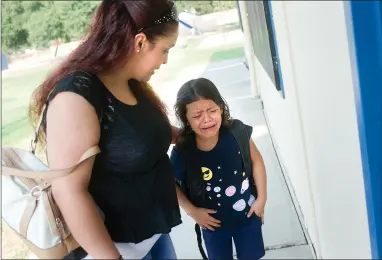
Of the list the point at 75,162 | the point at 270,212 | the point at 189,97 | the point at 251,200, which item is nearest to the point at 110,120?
the point at 75,162

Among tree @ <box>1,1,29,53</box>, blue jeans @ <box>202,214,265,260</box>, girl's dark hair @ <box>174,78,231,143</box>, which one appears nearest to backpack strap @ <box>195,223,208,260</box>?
blue jeans @ <box>202,214,265,260</box>

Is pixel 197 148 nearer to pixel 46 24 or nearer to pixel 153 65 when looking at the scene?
pixel 153 65

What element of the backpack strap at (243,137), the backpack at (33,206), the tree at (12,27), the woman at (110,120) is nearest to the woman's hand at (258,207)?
the backpack strap at (243,137)

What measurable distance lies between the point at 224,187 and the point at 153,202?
0.21 metres

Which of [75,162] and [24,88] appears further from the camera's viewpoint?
[24,88]

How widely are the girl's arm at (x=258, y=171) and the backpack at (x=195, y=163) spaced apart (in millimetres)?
16

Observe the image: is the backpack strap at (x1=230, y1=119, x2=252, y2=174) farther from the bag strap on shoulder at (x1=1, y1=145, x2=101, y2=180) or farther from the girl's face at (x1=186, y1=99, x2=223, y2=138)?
the bag strap on shoulder at (x1=1, y1=145, x2=101, y2=180)

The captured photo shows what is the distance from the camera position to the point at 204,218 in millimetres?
870

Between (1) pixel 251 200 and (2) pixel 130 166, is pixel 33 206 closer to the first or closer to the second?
(2) pixel 130 166

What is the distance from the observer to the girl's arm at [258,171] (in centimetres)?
86

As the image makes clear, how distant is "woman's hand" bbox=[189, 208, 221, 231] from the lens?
0.86 metres

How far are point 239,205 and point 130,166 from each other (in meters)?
0.35

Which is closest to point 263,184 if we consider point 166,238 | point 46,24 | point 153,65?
point 166,238

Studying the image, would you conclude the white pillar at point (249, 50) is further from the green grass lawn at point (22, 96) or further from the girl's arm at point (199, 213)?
the girl's arm at point (199, 213)
